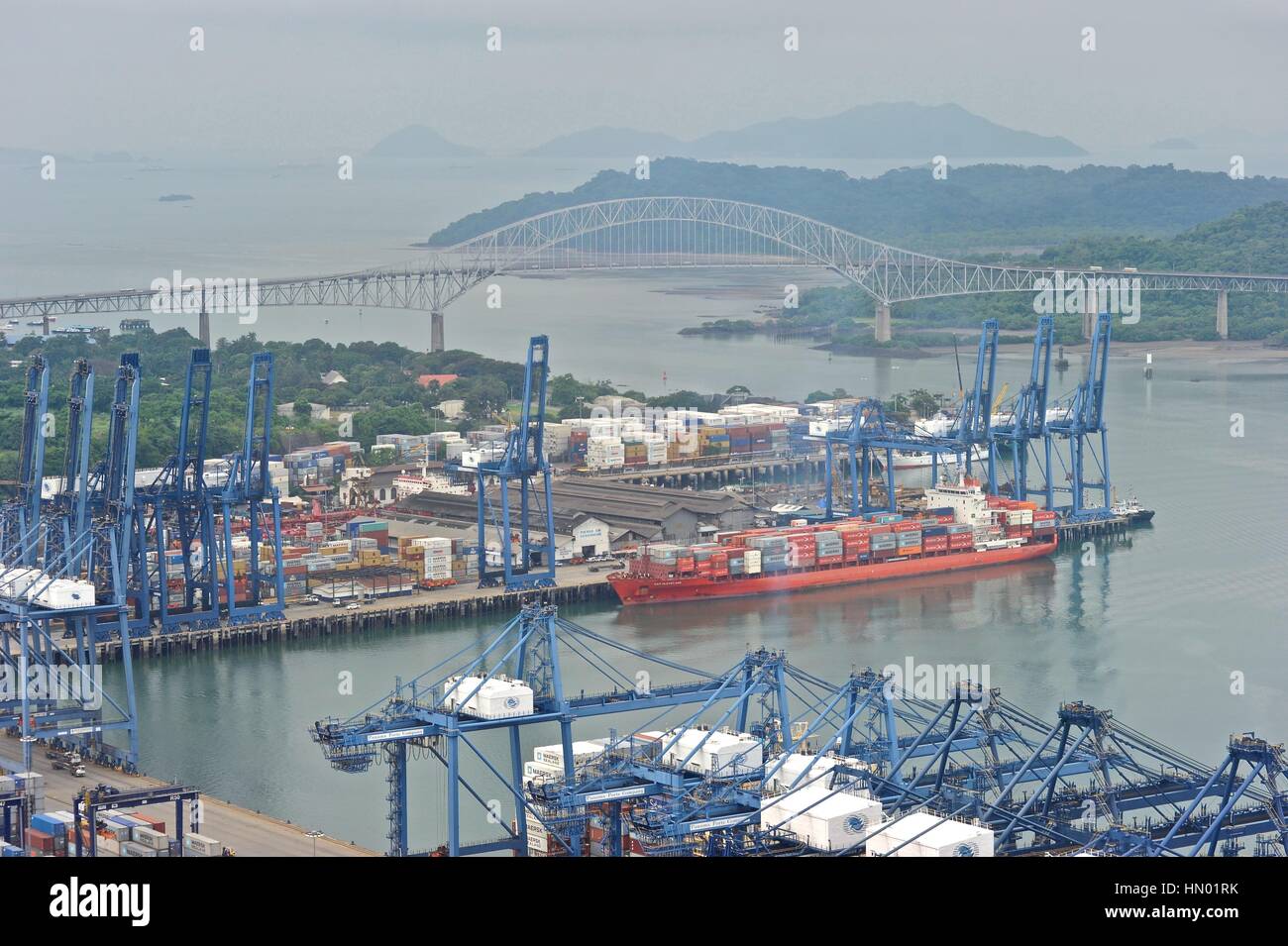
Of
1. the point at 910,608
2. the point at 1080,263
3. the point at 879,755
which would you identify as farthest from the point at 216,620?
the point at 1080,263

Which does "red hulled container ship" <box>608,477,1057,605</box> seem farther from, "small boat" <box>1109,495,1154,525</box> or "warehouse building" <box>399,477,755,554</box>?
"small boat" <box>1109,495,1154,525</box>

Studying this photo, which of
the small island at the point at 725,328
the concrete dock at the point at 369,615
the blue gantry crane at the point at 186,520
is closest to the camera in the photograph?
the concrete dock at the point at 369,615

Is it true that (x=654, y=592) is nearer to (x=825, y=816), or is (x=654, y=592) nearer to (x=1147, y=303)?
(x=825, y=816)

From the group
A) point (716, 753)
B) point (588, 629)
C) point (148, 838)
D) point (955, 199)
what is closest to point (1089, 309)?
point (955, 199)

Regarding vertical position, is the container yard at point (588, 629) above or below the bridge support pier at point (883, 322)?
below

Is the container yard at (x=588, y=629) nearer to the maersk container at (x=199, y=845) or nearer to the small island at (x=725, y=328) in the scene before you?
the maersk container at (x=199, y=845)

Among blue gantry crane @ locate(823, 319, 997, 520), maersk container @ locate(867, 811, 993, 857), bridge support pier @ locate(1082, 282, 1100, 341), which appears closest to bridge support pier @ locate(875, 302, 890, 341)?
bridge support pier @ locate(1082, 282, 1100, 341)

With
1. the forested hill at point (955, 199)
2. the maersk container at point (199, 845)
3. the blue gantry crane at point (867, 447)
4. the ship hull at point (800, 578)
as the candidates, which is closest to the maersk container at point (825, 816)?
the maersk container at point (199, 845)
